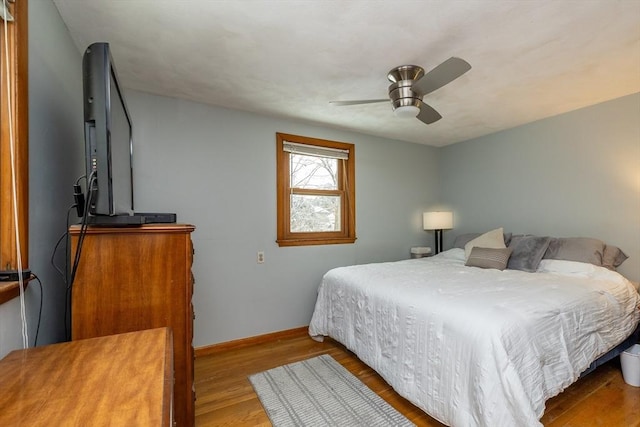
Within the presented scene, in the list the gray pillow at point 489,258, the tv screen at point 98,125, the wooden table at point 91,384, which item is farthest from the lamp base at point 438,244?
the tv screen at point 98,125

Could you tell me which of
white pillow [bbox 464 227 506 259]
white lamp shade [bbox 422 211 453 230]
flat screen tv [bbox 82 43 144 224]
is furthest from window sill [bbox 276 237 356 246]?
flat screen tv [bbox 82 43 144 224]

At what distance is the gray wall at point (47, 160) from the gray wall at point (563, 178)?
415 cm

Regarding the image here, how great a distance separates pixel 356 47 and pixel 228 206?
1.79 m

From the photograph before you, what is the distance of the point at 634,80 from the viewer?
224 centimetres

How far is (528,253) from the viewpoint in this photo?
2756mm

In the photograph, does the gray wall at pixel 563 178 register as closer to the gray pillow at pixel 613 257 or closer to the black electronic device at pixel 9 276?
the gray pillow at pixel 613 257

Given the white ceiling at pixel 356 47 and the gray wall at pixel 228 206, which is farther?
the gray wall at pixel 228 206

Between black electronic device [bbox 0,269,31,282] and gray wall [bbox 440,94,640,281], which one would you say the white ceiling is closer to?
gray wall [bbox 440,94,640,281]

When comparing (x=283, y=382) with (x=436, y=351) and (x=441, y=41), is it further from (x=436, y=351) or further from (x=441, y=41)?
(x=441, y=41)

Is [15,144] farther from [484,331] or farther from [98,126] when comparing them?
[484,331]

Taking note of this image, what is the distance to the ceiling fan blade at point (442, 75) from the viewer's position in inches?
61.6

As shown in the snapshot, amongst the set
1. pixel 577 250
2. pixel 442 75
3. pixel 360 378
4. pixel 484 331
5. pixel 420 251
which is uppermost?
pixel 442 75

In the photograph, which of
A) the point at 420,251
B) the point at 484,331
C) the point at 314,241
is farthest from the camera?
the point at 420,251

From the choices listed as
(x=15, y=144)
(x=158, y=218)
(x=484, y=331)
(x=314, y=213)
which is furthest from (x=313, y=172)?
(x=15, y=144)
